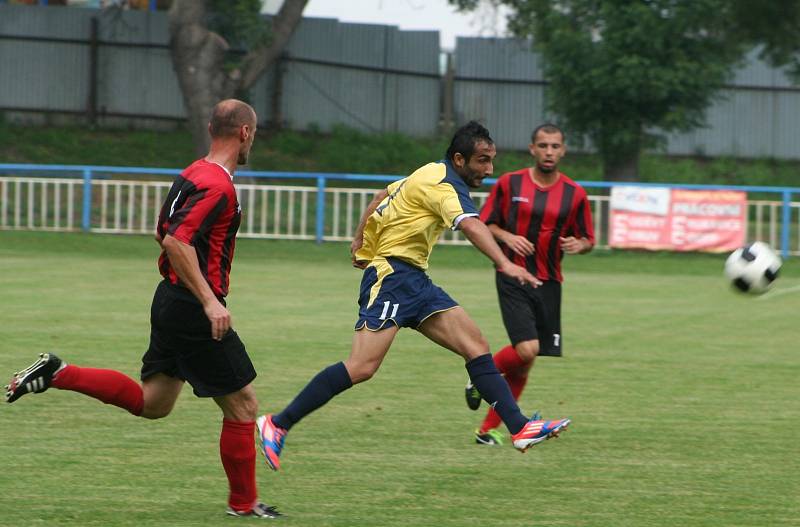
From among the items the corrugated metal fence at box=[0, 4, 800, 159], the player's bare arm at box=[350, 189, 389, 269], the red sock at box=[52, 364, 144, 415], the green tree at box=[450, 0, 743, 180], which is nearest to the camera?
the red sock at box=[52, 364, 144, 415]

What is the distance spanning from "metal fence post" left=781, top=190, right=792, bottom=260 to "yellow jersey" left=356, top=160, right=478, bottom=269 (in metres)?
16.6

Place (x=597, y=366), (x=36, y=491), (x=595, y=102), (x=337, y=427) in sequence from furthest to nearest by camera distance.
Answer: (x=595, y=102) → (x=597, y=366) → (x=337, y=427) → (x=36, y=491)

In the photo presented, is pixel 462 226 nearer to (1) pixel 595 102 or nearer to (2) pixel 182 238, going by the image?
(2) pixel 182 238

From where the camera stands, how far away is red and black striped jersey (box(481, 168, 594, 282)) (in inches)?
333

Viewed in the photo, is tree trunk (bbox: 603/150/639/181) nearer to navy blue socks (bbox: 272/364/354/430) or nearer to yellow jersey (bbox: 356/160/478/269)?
yellow jersey (bbox: 356/160/478/269)

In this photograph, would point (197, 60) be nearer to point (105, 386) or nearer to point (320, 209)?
point (320, 209)

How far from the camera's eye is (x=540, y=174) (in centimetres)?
848

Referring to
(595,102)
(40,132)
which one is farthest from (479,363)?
(40,132)

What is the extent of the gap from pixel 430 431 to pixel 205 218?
2.92 meters

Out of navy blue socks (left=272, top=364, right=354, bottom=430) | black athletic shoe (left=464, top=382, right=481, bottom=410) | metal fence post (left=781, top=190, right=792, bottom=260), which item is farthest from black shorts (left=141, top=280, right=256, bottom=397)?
metal fence post (left=781, top=190, right=792, bottom=260)

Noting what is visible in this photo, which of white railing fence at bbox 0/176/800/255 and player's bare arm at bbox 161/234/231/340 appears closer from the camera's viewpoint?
player's bare arm at bbox 161/234/231/340

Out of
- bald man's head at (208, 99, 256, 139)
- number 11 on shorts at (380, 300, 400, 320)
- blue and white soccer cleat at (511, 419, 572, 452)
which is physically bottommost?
blue and white soccer cleat at (511, 419, 572, 452)

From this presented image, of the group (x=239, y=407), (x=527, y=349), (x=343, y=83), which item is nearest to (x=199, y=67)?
(x=343, y=83)

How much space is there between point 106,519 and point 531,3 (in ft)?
71.4
